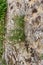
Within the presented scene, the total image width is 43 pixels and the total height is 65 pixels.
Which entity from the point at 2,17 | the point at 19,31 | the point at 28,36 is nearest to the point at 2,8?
the point at 2,17

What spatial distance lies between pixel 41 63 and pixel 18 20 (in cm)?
94

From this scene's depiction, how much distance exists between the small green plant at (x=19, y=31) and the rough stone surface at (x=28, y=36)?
0.28 feet

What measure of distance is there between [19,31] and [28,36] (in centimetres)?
28

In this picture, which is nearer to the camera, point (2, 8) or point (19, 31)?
point (19, 31)

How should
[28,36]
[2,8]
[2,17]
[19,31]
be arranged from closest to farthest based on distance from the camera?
[28,36] → [19,31] → [2,17] → [2,8]

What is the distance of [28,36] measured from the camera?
14.9 feet

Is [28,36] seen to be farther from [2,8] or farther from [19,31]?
[2,8]

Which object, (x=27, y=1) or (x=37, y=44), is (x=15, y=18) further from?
(x=37, y=44)

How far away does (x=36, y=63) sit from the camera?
433cm

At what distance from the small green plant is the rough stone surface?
85 millimetres

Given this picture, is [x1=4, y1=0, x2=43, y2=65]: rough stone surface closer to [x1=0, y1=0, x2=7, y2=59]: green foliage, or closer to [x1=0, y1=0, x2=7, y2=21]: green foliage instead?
[x1=0, y1=0, x2=7, y2=59]: green foliage

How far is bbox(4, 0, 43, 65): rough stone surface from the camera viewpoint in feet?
14.1

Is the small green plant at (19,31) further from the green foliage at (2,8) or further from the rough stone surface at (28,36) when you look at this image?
the green foliage at (2,8)

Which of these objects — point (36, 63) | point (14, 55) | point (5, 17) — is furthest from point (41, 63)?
point (5, 17)
